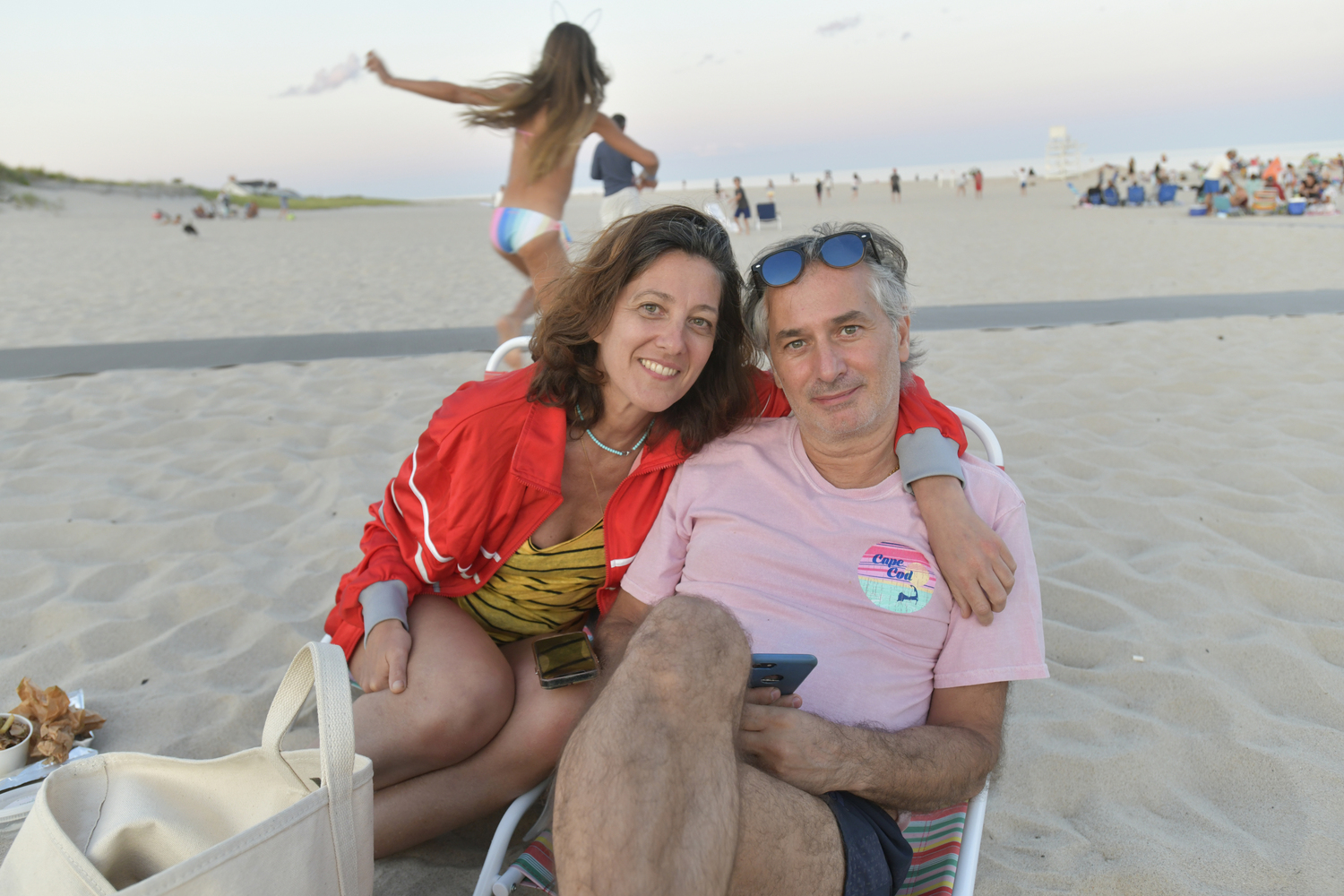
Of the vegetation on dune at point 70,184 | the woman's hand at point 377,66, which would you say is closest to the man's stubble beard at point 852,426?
the woman's hand at point 377,66

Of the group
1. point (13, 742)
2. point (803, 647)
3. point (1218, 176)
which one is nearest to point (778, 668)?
point (803, 647)

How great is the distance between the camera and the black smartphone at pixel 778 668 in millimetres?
1546

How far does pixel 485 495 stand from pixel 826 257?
3.13 ft

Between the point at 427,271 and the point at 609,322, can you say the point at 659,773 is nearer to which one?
the point at 609,322

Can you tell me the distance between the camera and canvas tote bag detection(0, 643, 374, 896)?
3.73 ft

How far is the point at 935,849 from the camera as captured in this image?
5.50 ft

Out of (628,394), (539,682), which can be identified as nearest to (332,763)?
(539,682)

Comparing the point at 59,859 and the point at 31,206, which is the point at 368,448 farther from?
the point at 31,206

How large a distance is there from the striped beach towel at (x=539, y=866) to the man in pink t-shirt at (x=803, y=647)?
1.25ft

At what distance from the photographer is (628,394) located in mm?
2041

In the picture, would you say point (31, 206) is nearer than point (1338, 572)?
No

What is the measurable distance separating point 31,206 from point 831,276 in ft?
144

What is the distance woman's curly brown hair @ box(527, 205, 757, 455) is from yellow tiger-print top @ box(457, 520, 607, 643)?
0.33 metres

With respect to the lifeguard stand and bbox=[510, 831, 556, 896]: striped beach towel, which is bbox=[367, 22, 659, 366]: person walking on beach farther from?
the lifeguard stand
